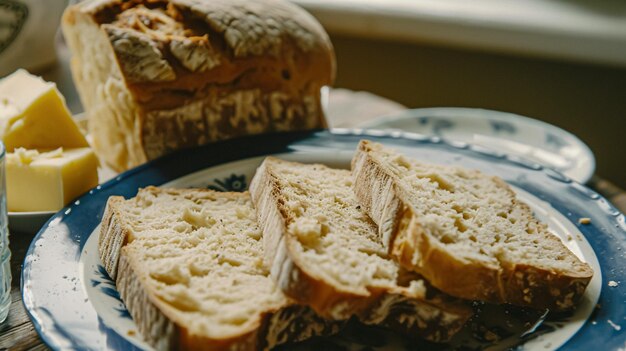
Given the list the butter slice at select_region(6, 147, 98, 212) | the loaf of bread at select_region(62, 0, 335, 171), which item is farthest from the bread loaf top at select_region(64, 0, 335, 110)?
the butter slice at select_region(6, 147, 98, 212)

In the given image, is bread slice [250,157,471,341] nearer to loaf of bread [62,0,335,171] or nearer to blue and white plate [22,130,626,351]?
blue and white plate [22,130,626,351]

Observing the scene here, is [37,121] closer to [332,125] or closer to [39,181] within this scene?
[39,181]

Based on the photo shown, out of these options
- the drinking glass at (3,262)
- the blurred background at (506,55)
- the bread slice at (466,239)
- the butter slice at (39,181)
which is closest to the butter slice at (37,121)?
the butter slice at (39,181)

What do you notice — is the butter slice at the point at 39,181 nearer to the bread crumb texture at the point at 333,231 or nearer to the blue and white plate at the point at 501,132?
the bread crumb texture at the point at 333,231

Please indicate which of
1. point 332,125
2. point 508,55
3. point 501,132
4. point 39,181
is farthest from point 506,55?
Result: point 39,181

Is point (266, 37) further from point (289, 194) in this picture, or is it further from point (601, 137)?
point (601, 137)

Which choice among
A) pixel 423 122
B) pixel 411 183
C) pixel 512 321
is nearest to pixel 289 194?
pixel 411 183
